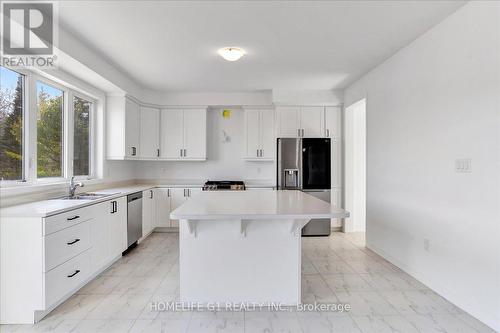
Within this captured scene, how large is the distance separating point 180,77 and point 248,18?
2.03m

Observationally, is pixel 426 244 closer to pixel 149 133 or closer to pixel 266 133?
pixel 266 133

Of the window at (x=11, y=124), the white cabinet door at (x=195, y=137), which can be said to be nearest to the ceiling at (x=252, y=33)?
the window at (x=11, y=124)

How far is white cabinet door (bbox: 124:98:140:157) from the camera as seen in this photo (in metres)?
4.36

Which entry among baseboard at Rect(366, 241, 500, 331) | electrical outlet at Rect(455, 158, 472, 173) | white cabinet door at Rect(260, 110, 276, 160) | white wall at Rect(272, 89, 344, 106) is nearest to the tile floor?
baseboard at Rect(366, 241, 500, 331)

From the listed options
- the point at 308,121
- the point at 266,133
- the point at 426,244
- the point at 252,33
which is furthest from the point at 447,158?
the point at 266,133

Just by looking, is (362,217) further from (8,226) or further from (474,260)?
(8,226)

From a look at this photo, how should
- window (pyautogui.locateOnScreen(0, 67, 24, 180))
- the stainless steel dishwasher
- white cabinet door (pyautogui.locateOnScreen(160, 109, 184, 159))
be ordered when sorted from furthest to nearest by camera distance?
white cabinet door (pyautogui.locateOnScreen(160, 109, 184, 159)) → the stainless steel dishwasher → window (pyautogui.locateOnScreen(0, 67, 24, 180))

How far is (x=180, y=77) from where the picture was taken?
4.24 meters

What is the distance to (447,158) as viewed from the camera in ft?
8.27

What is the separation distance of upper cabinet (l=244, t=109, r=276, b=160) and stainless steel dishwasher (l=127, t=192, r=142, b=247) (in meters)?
2.05

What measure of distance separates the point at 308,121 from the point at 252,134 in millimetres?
1036

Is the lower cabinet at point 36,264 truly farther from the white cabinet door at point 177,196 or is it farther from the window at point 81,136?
the white cabinet door at point 177,196

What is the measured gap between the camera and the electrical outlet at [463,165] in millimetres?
2268

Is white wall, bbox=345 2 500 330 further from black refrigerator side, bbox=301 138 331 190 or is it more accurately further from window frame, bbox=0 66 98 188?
window frame, bbox=0 66 98 188
